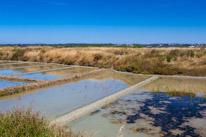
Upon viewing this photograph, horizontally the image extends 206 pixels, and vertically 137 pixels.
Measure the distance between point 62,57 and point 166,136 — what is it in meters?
16.5

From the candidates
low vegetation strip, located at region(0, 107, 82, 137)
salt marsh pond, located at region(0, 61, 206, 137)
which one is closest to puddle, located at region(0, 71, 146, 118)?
salt marsh pond, located at region(0, 61, 206, 137)

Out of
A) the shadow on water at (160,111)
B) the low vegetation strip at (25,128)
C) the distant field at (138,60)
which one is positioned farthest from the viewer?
the distant field at (138,60)

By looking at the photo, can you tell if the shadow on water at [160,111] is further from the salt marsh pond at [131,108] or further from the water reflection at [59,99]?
the water reflection at [59,99]

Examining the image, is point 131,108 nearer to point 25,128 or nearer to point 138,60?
point 25,128

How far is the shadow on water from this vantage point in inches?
174

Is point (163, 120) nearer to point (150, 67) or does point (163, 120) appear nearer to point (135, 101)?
point (135, 101)

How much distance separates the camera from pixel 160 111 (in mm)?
5523

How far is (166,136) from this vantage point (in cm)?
400

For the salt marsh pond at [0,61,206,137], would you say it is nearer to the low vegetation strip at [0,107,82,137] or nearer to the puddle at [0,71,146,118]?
the puddle at [0,71,146,118]

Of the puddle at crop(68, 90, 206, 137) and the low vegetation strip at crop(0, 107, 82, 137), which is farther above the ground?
the low vegetation strip at crop(0, 107, 82, 137)

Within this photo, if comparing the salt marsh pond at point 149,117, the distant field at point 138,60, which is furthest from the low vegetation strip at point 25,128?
the distant field at point 138,60

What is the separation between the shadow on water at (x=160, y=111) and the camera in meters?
4.43

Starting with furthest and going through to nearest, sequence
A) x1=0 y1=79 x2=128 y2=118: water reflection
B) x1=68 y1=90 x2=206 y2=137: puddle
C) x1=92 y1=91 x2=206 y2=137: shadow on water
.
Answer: x1=0 y1=79 x2=128 y2=118: water reflection
x1=92 y1=91 x2=206 y2=137: shadow on water
x1=68 y1=90 x2=206 y2=137: puddle

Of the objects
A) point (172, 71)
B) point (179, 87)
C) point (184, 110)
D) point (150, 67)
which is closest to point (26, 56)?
point (150, 67)
